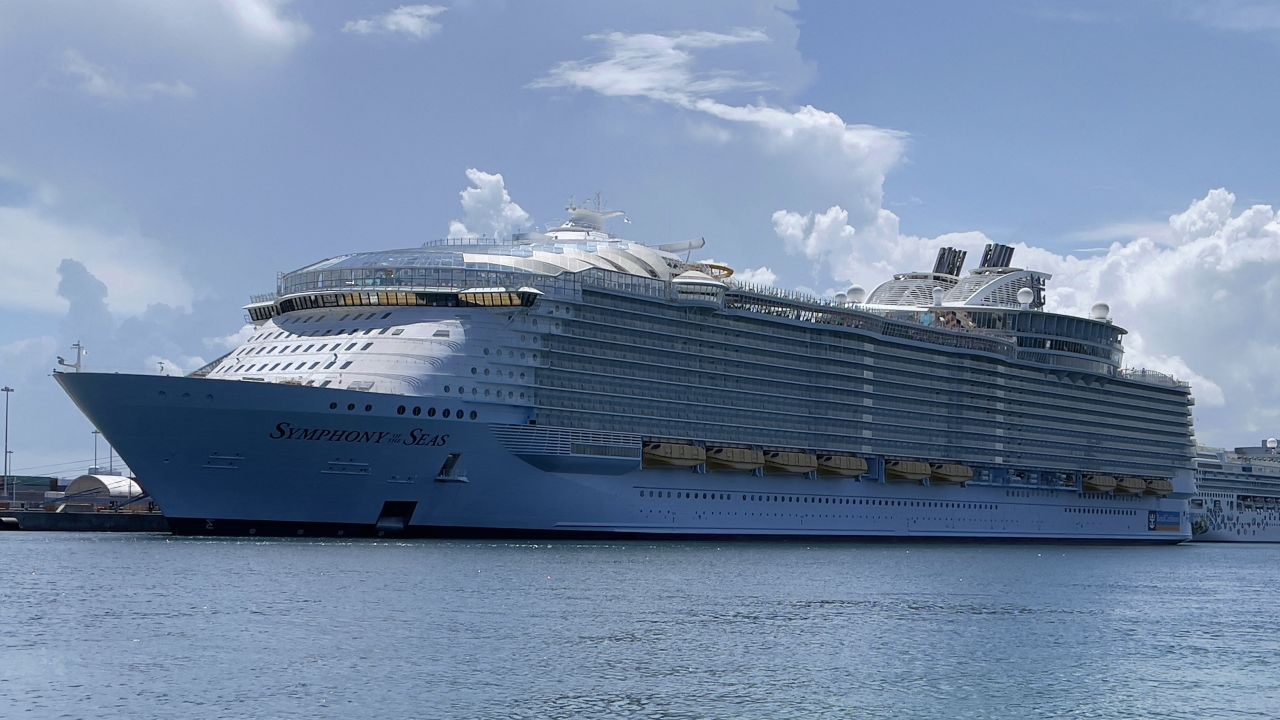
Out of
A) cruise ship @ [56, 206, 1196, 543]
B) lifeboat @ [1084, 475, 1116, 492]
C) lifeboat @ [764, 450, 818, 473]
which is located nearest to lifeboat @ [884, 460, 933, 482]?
cruise ship @ [56, 206, 1196, 543]

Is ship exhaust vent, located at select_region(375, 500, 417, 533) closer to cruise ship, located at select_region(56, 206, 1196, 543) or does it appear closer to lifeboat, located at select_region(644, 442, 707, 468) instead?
cruise ship, located at select_region(56, 206, 1196, 543)

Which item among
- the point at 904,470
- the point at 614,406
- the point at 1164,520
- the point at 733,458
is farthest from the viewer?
the point at 1164,520

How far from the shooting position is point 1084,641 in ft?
134

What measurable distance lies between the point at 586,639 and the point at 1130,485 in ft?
272

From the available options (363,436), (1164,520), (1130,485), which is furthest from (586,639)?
(1164,520)

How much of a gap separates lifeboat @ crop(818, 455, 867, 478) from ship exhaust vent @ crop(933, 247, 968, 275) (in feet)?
89.9

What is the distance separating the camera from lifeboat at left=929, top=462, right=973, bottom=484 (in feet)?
308

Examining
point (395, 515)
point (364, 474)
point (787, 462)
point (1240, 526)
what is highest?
point (787, 462)

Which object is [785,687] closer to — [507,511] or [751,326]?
[507,511]

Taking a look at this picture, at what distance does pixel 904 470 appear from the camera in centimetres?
9081

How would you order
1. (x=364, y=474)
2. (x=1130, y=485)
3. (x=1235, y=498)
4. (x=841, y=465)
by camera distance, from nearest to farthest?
(x=364, y=474) → (x=841, y=465) → (x=1130, y=485) → (x=1235, y=498)

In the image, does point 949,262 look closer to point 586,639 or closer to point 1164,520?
point 1164,520

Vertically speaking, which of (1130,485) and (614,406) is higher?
(614,406)

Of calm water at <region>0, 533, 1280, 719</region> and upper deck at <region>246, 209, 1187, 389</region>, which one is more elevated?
upper deck at <region>246, 209, 1187, 389</region>
